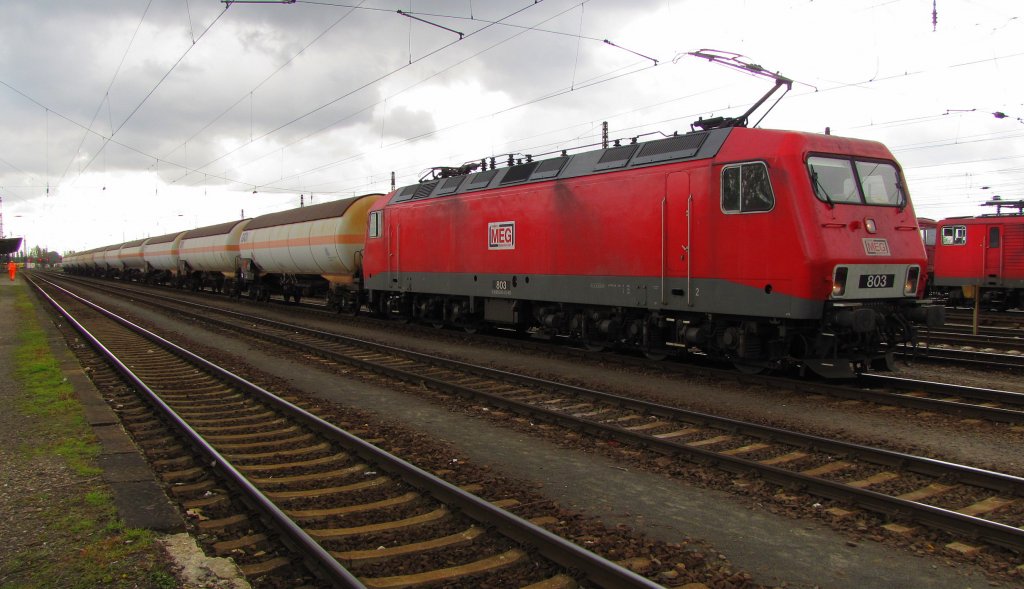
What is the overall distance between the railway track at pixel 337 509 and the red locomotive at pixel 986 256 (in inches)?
997

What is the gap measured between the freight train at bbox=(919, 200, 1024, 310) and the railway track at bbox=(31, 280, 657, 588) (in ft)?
81.0

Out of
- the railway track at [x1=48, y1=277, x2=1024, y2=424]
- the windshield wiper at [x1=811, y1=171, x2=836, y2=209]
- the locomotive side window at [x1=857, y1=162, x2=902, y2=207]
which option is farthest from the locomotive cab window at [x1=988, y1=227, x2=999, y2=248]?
the windshield wiper at [x1=811, y1=171, x2=836, y2=209]

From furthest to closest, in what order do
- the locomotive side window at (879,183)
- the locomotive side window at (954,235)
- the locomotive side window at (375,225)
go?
the locomotive side window at (954,235)
the locomotive side window at (375,225)
the locomotive side window at (879,183)

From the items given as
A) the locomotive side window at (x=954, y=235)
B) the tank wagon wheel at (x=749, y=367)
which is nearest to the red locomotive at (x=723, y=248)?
the tank wagon wheel at (x=749, y=367)

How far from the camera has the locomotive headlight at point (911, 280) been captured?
986 centimetres

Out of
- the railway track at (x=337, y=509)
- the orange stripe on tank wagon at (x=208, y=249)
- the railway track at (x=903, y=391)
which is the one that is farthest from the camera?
the orange stripe on tank wagon at (x=208, y=249)

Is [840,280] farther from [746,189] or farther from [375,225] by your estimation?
[375,225]

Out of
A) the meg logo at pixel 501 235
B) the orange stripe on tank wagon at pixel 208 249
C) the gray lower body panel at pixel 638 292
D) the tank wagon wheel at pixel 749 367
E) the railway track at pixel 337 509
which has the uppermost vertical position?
the orange stripe on tank wagon at pixel 208 249

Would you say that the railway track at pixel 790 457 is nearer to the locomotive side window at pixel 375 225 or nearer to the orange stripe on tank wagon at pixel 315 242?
the locomotive side window at pixel 375 225

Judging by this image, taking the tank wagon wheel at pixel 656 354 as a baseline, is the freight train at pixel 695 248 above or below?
above

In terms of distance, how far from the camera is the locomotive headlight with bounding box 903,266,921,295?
986 centimetres

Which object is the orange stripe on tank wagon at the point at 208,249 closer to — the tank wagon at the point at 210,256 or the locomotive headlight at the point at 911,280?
the tank wagon at the point at 210,256

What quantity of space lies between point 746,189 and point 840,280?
5.95 feet

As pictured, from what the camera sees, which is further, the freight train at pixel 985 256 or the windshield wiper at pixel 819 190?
the freight train at pixel 985 256
